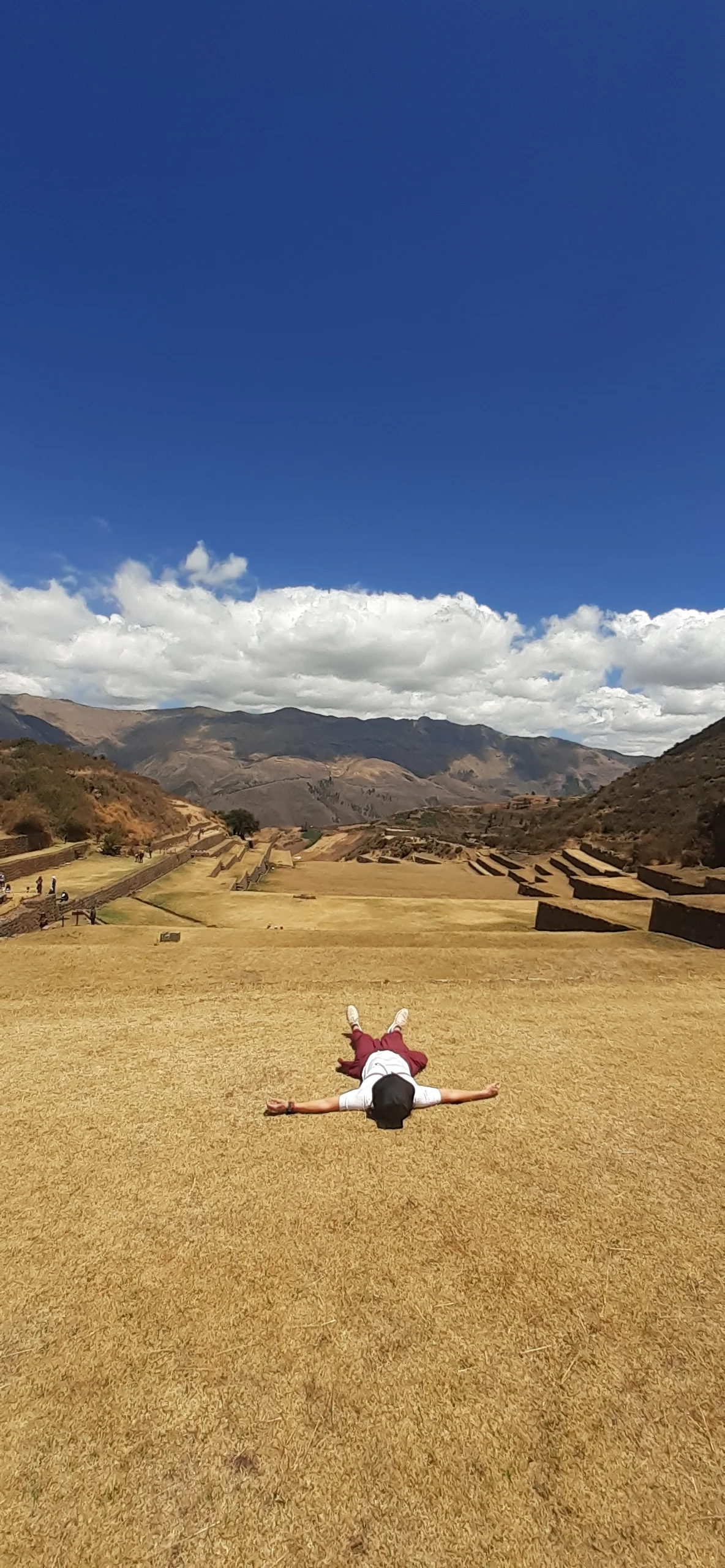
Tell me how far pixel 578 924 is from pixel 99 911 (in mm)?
15500

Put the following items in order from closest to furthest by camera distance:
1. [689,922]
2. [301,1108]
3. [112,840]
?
[301,1108], [689,922], [112,840]

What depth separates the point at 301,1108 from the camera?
5.97 m

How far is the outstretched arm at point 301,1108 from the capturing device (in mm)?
5969

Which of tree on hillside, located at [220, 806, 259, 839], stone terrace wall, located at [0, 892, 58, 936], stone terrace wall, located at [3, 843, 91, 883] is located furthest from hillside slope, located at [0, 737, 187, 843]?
stone terrace wall, located at [0, 892, 58, 936]

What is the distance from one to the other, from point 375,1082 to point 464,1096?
3.00 feet

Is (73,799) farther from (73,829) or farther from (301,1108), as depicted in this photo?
(301,1108)

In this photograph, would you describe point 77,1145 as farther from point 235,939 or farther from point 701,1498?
point 235,939

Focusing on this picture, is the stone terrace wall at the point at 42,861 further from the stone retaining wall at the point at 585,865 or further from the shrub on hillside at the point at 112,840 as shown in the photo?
the stone retaining wall at the point at 585,865

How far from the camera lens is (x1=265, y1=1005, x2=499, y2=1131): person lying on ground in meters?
5.78

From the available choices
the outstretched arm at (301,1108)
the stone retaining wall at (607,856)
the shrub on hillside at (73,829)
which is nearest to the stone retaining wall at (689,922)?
the outstretched arm at (301,1108)

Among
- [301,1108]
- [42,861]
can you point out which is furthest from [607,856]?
[301,1108]

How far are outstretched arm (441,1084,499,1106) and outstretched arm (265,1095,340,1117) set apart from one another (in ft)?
3.49

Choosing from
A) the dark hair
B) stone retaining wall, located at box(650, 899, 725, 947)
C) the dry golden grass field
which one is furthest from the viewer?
stone retaining wall, located at box(650, 899, 725, 947)

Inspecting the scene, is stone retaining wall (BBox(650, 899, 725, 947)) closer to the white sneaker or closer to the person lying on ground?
the white sneaker
